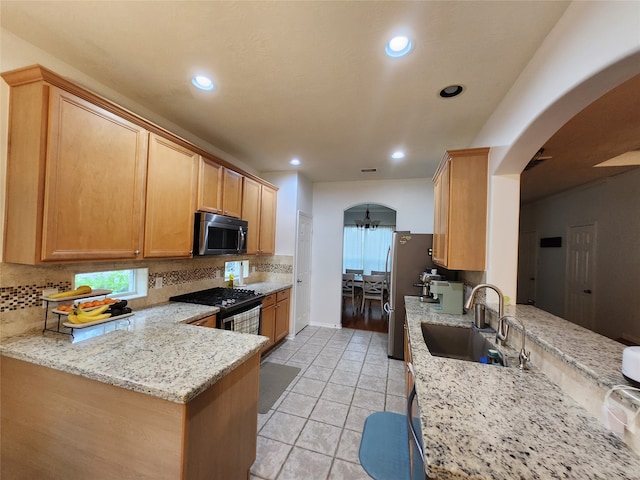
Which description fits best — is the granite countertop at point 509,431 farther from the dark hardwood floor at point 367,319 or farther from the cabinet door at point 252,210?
the dark hardwood floor at point 367,319

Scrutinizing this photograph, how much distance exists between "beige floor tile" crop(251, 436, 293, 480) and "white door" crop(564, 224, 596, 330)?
536 centimetres

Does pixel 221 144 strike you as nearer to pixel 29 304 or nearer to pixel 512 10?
pixel 29 304

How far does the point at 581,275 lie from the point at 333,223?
14.9 feet

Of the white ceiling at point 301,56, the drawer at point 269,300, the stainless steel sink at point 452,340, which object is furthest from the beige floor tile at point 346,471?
the white ceiling at point 301,56

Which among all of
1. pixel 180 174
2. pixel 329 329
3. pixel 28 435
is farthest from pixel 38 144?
pixel 329 329

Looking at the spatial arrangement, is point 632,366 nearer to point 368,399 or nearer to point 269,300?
point 368,399

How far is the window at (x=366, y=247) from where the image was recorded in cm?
757

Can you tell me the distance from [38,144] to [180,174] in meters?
0.94

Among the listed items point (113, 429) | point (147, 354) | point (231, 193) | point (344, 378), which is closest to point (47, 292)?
point (147, 354)

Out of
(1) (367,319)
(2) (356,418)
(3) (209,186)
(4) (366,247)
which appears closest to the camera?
(2) (356,418)

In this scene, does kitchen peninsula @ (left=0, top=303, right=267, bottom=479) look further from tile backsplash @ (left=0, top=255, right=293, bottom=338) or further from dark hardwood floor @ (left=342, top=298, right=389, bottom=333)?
dark hardwood floor @ (left=342, top=298, right=389, bottom=333)

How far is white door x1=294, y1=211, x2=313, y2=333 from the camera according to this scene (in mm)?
4133

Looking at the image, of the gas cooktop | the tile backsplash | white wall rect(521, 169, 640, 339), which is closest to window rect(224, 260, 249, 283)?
the tile backsplash

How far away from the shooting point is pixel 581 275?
14.3 feet
